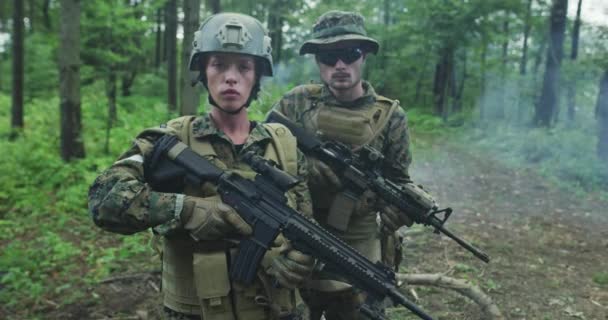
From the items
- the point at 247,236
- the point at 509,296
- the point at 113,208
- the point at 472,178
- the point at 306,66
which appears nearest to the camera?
the point at 113,208

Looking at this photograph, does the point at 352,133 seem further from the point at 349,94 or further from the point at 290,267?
the point at 290,267

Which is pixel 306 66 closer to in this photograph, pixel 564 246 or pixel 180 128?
pixel 564 246

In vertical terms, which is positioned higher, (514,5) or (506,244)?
(514,5)

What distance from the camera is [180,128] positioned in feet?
8.00

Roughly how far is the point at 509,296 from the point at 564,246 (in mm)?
2290

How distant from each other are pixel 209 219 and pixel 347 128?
5.71 feet

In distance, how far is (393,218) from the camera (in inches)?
133

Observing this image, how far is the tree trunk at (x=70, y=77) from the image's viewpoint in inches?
327

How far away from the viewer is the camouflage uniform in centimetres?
209

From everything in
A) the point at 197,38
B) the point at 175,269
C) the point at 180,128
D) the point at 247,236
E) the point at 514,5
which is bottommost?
the point at 175,269

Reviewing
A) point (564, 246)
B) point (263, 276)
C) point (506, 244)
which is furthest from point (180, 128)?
point (564, 246)

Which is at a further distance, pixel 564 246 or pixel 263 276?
pixel 564 246

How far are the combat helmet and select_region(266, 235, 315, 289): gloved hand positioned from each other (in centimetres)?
108

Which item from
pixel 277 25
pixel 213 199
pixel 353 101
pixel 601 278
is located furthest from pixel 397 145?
pixel 277 25
